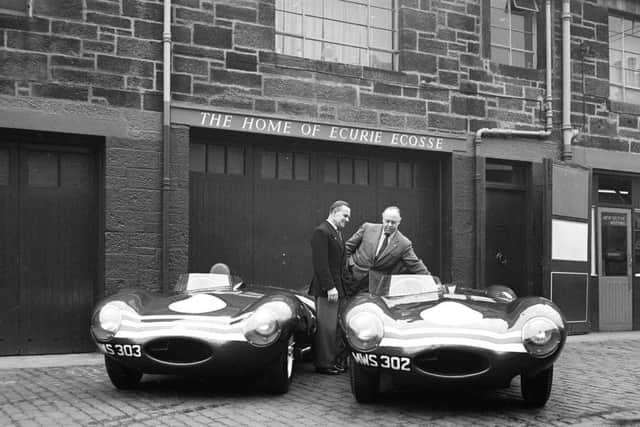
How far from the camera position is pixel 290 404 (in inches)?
240

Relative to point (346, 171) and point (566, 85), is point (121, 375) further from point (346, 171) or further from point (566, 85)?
point (566, 85)

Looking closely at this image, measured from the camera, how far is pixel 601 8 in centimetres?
1290

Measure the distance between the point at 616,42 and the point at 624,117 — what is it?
1295 mm

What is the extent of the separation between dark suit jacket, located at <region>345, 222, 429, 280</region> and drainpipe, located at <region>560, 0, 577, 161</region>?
526 cm

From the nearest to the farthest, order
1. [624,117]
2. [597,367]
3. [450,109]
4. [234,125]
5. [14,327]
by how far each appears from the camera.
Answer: [597,367], [14,327], [234,125], [450,109], [624,117]

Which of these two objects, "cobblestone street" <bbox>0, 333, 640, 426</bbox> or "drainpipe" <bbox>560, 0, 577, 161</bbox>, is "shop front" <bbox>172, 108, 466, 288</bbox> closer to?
"drainpipe" <bbox>560, 0, 577, 161</bbox>

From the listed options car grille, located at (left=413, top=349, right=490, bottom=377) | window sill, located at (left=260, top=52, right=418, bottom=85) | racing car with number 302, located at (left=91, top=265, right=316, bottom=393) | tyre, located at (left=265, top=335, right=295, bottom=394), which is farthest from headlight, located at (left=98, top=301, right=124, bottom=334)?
window sill, located at (left=260, top=52, right=418, bottom=85)

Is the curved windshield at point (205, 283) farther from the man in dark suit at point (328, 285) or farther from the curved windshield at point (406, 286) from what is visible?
the curved windshield at point (406, 286)

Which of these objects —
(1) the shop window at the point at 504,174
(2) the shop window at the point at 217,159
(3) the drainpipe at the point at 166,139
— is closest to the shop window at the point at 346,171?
(2) the shop window at the point at 217,159

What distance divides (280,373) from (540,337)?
2054 millimetres

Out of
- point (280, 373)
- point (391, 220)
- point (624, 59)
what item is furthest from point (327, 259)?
point (624, 59)

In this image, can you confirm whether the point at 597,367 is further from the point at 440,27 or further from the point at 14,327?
the point at 14,327

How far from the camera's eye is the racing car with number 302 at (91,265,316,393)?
237 inches

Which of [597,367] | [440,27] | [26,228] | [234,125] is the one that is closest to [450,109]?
[440,27]
